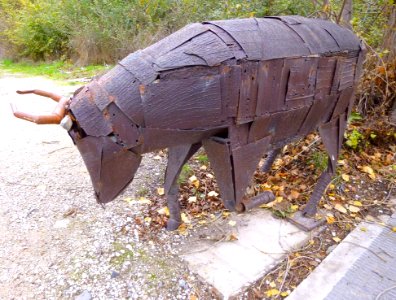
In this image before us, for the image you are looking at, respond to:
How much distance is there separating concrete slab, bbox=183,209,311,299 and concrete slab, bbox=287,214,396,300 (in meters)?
0.25

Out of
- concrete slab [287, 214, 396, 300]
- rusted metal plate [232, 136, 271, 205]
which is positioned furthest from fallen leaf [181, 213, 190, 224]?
concrete slab [287, 214, 396, 300]

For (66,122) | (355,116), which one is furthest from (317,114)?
(355,116)

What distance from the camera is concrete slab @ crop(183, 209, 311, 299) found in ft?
6.97

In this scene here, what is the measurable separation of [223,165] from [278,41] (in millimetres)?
698

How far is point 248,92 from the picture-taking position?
1615 mm

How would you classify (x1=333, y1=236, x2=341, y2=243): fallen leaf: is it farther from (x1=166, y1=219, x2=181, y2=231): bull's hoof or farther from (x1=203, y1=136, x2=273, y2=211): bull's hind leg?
(x1=166, y1=219, x2=181, y2=231): bull's hoof

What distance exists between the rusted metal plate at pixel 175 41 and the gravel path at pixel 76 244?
68cm

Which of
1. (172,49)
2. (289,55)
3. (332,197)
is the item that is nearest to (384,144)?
(332,197)

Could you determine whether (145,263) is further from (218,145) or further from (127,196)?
(218,145)

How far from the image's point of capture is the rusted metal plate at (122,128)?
1.46m

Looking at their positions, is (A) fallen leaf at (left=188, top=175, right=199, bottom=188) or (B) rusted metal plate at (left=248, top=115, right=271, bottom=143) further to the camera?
(A) fallen leaf at (left=188, top=175, right=199, bottom=188)

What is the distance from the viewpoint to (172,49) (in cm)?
153

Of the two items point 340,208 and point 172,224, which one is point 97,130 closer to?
point 172,224

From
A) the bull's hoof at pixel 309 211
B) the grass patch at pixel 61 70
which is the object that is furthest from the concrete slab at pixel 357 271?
the grass patch at pixel 61 70
